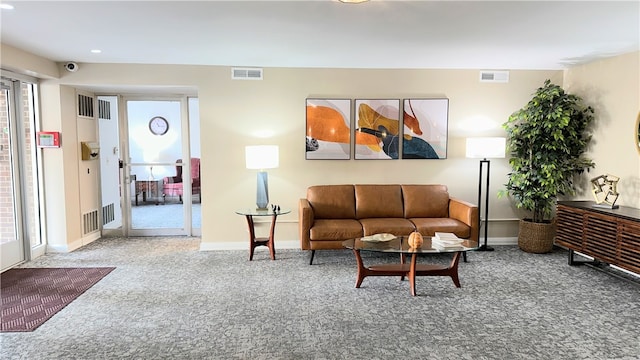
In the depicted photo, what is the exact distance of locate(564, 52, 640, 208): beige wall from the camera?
4352 mm

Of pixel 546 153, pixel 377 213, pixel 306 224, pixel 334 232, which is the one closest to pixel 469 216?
pixel 377 213

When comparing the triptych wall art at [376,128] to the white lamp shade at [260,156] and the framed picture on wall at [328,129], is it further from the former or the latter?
the white lamp shade at [260,156]

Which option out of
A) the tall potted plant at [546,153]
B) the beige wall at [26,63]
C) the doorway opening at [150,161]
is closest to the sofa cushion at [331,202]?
the doorway opening at [150,161]

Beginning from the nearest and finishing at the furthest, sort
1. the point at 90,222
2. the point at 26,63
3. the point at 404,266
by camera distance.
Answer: the point at 404,266
the point at 26,63
the point at 90,222

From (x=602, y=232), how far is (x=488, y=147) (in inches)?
61.6

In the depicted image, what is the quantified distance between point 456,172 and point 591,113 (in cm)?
174

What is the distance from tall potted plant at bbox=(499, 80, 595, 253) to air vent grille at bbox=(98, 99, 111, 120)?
5.73m

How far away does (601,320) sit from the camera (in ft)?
10.3

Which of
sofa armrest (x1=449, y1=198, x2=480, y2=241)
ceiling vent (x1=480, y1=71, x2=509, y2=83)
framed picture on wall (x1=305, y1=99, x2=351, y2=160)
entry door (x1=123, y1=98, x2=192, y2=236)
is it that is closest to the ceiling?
ceiling vent (x1=480, y1=71, x2=509, y2=83)

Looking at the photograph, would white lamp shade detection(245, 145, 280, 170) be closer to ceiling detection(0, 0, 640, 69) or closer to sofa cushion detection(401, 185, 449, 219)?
ceiling detection(0, 0, 640, 69)

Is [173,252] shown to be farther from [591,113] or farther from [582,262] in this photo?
[591,113]

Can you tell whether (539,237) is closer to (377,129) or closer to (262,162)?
(377,129)

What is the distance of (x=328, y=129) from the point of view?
17.5 ft

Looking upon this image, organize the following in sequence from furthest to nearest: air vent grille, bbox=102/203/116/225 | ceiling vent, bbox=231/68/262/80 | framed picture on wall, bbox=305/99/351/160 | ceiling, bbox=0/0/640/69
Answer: air vent grille, bbox=102/203/116/225 → framed picture on wall, bbox=305/99/351/160 → ceiling vent, bbox=231/68/262/80 → ceiling, bbox=0/0/640/69
